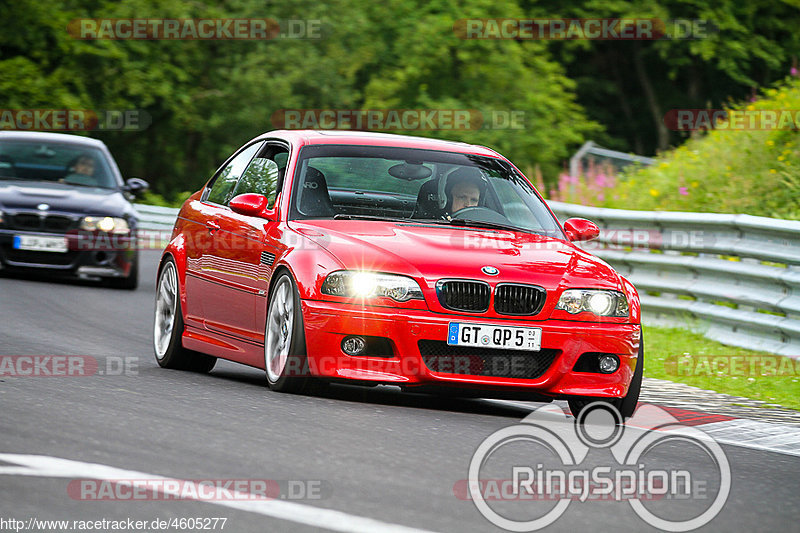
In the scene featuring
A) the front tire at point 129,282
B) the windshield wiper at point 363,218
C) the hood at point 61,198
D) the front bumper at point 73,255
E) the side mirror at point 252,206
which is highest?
the side mirror at point 252,206

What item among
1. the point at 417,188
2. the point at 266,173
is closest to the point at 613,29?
the point at 417,188

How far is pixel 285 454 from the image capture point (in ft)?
20.9

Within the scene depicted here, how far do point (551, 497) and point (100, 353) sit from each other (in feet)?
18.6

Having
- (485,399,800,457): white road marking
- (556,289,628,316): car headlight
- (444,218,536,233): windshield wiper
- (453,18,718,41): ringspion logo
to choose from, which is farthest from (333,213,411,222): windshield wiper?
(453,18,718,41): ringspion logo

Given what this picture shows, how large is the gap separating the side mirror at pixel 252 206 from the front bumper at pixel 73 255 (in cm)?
805

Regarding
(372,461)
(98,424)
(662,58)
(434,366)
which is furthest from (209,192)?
(662,58)

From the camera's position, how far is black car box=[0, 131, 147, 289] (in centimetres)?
1658

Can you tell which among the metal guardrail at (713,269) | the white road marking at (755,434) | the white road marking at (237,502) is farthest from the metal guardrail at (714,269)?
the white road marking at (237,502)

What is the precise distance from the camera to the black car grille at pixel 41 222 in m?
16.5

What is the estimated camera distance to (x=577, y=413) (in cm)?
867

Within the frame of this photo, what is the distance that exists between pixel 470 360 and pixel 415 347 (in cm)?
30

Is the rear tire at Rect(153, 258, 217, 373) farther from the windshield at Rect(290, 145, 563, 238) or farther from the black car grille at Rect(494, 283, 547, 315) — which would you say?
the black car grille at Rect(494, 283, 547, 315)

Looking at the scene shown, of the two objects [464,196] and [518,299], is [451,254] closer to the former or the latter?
[518,299]

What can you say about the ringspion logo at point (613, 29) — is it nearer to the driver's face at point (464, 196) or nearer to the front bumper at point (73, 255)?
the front bumper at point (73, 255)
